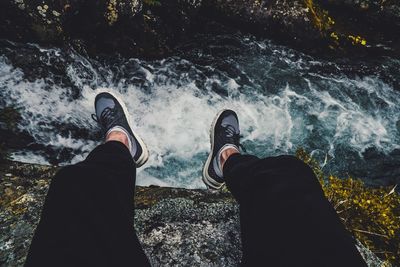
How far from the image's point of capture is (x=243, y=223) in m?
1.82

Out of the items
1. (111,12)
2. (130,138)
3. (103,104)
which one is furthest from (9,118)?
(111,12)

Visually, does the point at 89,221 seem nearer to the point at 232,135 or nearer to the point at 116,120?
the point at 116,120

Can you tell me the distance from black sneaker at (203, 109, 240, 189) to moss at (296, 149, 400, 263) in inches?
41.9

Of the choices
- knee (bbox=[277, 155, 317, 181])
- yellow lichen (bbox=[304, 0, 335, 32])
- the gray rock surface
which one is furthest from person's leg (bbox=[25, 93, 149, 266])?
yellow lichen (bbox=[304, 0, 335, 32])

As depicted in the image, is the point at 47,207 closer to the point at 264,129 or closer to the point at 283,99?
the point at 264,129

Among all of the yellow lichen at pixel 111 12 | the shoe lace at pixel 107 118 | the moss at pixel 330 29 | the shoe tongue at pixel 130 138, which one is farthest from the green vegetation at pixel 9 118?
the moss at pixel 330 29

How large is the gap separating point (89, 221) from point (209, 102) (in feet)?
11.0

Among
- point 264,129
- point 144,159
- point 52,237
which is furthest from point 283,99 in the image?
point 52,237

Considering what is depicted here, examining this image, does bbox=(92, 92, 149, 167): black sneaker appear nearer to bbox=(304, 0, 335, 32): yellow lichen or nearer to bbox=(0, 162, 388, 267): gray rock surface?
bbox=(0, 162, 388, 267): gray rock surface

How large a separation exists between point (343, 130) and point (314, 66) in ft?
3.69

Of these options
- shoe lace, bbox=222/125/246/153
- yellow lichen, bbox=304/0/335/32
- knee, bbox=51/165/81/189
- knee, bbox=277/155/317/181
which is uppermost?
yellow lichen, bbox=304/0/335/32

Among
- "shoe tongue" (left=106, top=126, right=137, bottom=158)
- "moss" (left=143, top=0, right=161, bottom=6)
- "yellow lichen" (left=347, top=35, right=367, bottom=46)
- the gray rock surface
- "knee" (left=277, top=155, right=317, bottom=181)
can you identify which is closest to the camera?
"knee" (left=277, top=155, right=317, bottom=181)

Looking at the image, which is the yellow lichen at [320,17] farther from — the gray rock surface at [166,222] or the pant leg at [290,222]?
the pant leg at [290,222]

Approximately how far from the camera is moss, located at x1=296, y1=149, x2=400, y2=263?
2.83 meters
